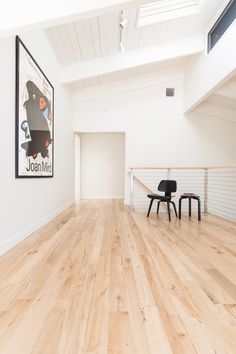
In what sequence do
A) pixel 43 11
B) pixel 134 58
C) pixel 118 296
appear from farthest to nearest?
1. pixel 134 58
2. pixel 43 11
3. pixel 118 296

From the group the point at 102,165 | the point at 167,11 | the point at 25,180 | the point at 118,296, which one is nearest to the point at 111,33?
the point at 167,11

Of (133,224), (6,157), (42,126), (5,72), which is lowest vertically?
(133,224)

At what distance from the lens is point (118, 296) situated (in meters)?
1.65

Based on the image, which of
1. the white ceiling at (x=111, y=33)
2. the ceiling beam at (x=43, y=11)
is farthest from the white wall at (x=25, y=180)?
the ceiling beam at (x=43, y=11)

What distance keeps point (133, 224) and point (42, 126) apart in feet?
6.63

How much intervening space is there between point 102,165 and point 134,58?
3.61 m

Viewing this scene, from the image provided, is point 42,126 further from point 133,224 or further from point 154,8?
point 154,8

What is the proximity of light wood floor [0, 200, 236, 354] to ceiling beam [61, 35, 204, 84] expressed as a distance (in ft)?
11.2

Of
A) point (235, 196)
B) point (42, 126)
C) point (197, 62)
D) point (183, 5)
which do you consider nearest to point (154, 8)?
point (183, 5)

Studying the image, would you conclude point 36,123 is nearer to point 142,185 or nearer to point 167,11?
point 167,11

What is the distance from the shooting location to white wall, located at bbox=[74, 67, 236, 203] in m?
6.38

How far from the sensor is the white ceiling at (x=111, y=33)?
148 inches

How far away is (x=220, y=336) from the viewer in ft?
4.09

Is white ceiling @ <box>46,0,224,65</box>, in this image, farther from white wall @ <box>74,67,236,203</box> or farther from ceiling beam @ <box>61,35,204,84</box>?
white wall @ <box>74,67,236,203</box>
